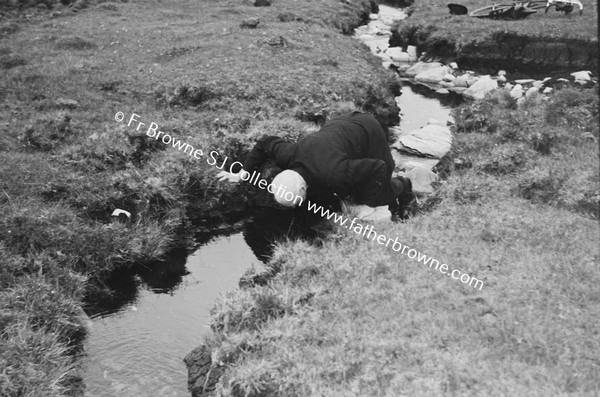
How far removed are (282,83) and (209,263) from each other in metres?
6.69

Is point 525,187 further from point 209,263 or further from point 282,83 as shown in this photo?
point 282,83

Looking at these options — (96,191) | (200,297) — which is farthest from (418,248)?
(96,191)

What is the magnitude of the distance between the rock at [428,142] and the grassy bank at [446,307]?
2997 millimetres

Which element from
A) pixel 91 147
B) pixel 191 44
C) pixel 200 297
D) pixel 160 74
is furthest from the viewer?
pixel 191 44

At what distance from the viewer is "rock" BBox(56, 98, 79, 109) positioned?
504 inches

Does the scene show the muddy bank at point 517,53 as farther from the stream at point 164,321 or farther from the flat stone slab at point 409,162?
the stream at point 164,321

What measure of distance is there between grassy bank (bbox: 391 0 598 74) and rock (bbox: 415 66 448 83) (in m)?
1.45

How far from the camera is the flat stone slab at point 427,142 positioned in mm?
13055

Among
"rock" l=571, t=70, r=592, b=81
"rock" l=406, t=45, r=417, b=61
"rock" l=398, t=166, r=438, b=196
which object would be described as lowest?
"rock" l=406, t=45, r=417, b=61

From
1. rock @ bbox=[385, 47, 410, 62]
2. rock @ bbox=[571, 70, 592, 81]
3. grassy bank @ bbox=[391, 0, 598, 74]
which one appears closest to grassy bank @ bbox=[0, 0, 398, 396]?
rock @ bbox=[385, 47, 410, 62]

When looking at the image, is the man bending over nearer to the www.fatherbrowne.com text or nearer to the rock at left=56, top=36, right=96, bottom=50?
the www.fatherbrowne.com text

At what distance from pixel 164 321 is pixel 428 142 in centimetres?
824

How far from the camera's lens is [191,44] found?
1791 centimetres

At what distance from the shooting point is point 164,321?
817 cm
